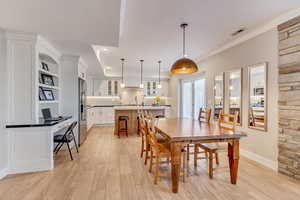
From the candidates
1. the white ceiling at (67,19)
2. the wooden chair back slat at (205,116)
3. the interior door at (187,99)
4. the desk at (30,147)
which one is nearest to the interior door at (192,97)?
the interior door at (187,99)

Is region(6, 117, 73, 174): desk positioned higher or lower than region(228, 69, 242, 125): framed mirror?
lower

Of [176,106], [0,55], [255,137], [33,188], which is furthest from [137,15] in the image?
[176,106]

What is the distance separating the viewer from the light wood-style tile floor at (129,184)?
2.02 m

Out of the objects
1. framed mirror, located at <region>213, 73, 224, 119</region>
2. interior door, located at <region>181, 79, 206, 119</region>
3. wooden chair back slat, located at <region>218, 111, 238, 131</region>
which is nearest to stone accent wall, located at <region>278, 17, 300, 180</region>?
wooden chair back slat, located at <region>218, 111, 238, 131</region>

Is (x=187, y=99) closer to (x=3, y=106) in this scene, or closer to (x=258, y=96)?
(x=258, y=96)

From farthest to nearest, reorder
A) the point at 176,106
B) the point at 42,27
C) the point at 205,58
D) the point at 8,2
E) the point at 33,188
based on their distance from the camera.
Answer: the point at 176,106, the point at 205,58, the point at 42,27, the point at 33,188, the point at 8,2

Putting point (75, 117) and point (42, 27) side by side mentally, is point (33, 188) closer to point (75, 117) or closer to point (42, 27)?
point (75, 117)

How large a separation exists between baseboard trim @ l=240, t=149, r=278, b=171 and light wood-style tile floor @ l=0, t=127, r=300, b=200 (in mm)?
125

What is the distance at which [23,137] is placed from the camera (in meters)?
2.67

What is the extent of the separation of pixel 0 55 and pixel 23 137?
139cm

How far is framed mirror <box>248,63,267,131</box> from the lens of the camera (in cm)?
301

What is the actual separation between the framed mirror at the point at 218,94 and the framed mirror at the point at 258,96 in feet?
2.63

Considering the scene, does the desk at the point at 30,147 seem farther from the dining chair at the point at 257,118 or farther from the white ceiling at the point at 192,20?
the dining chair at the point at 257,118

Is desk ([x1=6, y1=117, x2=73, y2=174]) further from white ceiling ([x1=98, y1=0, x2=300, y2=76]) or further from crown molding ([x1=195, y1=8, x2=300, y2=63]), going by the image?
crown molding ([x1=195, y1=8, x2=300, y2=63])
